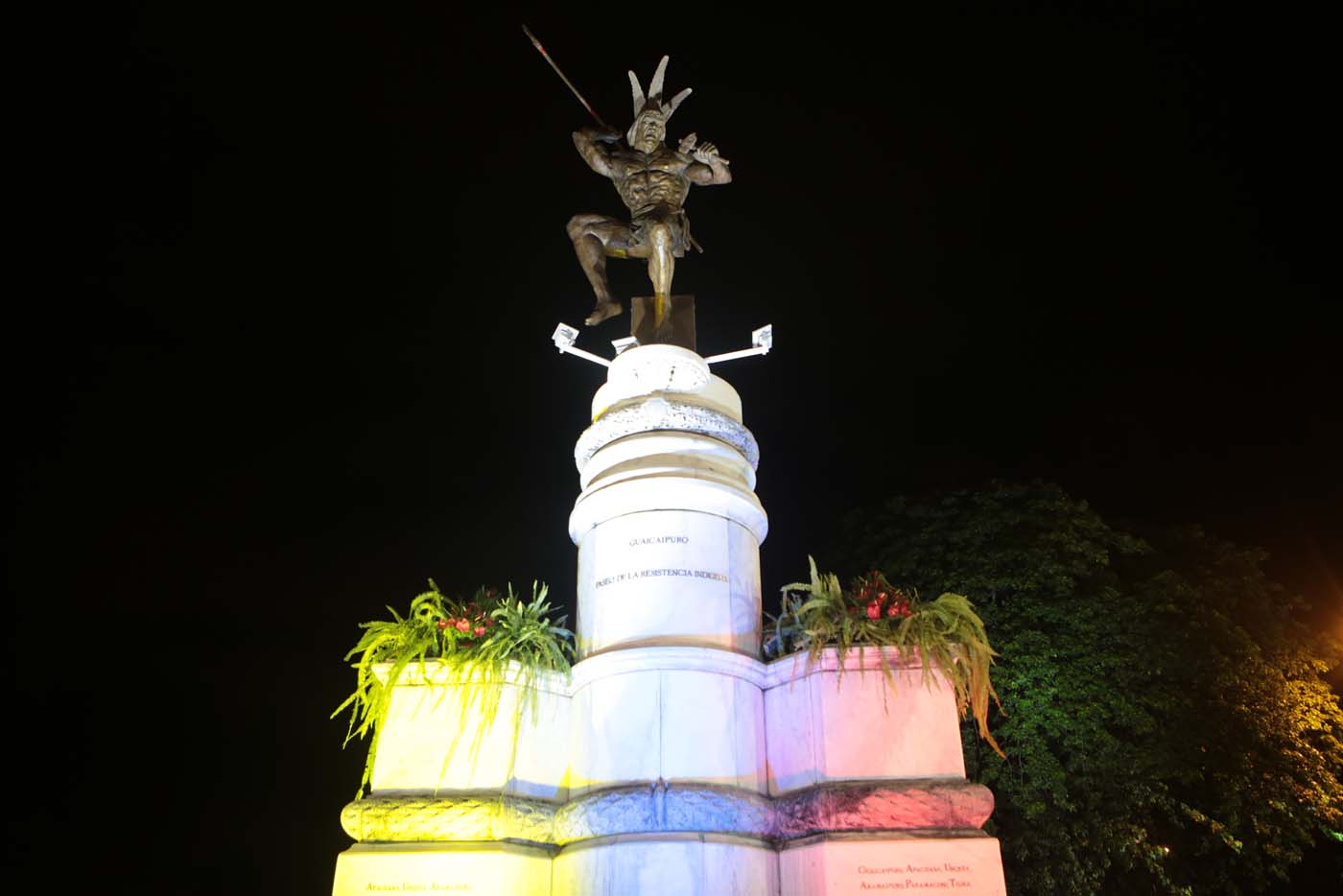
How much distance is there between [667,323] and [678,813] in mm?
5576

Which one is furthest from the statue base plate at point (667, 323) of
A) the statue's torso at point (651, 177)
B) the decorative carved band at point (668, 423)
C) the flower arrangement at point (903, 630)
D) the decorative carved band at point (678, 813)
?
the decorative carved band at point (678, 813)

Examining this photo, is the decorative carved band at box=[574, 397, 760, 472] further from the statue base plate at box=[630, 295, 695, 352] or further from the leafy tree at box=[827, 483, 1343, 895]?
the leafy tree at box=[827, 483, 1343, 895]

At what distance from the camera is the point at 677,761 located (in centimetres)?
837

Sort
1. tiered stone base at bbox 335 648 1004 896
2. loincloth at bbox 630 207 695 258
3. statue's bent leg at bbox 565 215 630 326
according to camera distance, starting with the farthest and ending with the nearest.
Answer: statue's bent leg at bbox 565 215 630 326 < loincloth at bbox 630 207 695 258 < tiered stone base at bbox 335 648 1004 896

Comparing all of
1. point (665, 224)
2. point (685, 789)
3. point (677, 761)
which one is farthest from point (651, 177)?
point (685, 789)

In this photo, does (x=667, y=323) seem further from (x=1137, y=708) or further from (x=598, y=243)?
(x=1137, y=708)

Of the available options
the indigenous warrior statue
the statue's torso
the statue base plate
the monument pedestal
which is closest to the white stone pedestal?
the monument pedestal

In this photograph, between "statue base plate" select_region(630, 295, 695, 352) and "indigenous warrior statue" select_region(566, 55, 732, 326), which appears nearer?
"statue base plate" select_region(630, 295, 695, 352)

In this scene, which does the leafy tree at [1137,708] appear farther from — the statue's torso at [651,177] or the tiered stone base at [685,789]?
the statue's torso at [651,177]

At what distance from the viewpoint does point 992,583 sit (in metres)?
19.0

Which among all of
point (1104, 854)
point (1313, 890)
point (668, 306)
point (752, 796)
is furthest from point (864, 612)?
point (1313, 890)

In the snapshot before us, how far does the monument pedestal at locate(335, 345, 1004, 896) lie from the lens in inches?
309

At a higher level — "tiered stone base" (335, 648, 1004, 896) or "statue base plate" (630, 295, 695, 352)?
"statue base plate" (630, 295, 695, 352)

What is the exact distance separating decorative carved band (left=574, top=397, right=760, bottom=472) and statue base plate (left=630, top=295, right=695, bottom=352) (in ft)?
4.42
